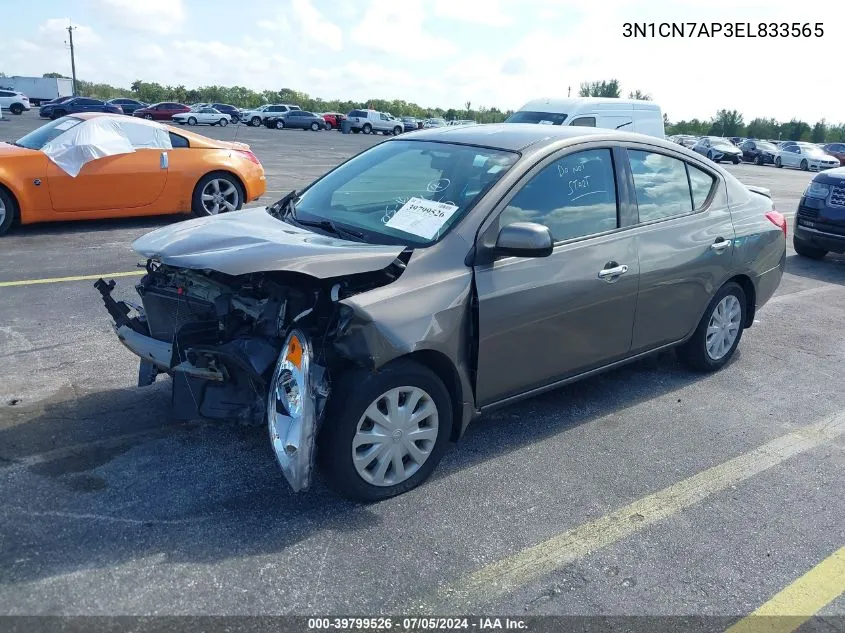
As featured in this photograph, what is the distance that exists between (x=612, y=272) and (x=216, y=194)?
7.25 m

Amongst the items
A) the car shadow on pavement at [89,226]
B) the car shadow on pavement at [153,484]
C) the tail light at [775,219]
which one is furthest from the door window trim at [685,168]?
the car shadow on pavement at [89,226]

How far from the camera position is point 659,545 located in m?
3.23

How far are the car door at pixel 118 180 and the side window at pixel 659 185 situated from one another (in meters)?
6.97

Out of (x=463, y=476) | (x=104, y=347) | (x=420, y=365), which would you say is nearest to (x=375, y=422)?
(x=420, y=365)

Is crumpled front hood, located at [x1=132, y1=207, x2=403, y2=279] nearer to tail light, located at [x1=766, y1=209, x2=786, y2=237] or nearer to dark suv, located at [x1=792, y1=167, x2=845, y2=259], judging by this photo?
tail light, located at [x1=766, y1=209, x2=786, y2=237]

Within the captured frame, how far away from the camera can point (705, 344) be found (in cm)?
516

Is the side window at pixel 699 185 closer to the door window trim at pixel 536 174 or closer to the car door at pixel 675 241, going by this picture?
the car door at pixel 675 241

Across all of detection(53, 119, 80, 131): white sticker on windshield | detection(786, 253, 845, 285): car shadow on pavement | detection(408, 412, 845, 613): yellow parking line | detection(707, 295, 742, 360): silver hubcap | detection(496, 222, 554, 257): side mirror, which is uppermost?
detection(53, 119, 80, 131): white sticker on windshield

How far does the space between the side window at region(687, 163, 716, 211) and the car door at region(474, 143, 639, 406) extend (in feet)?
2.80

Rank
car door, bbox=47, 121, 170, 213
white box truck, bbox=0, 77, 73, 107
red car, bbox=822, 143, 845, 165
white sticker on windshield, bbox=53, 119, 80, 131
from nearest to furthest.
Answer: car door, bbox=47, 121, 170, 213, white sticker on windshield, bbox=53, 119, 80, 131, red car, bbox=822, 143, 845, 165, white box truck, bbox=0, 77, 73, 107

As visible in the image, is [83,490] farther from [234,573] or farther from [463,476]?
[463,476]

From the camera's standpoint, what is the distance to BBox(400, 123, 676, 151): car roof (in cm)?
415

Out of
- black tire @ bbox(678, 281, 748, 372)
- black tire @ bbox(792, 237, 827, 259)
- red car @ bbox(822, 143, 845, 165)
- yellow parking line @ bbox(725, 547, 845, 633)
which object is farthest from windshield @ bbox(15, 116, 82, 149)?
red car @ bbox(822, 143, 845, 165)

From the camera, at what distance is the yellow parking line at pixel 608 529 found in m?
2.85
